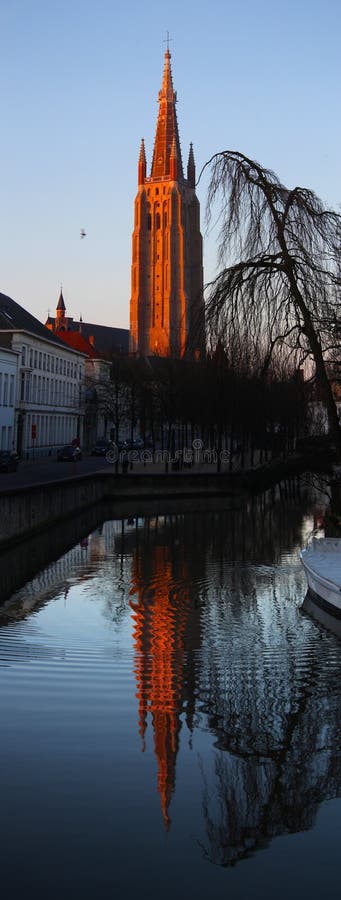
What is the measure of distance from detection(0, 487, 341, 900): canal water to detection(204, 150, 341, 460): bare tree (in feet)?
16.5

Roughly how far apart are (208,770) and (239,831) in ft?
5.31

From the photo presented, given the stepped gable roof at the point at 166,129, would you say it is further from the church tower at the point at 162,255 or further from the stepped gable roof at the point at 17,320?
the stepped gable roof at the point at 17,320

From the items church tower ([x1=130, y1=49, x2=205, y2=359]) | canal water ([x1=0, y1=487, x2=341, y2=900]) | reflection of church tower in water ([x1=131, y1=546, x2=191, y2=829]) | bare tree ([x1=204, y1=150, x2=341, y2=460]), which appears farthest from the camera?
church tower ([x1=130, y1=49, x2=205, y2=359])

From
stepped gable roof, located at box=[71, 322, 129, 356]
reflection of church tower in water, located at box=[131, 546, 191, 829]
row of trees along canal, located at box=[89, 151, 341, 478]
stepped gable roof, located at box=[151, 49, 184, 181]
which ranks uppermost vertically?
stepped gable roof, located at box=[151, 49, 184, 181]

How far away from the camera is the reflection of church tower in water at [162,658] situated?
11.8m

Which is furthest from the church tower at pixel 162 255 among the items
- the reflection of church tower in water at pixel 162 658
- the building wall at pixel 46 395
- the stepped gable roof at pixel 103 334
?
the reflection of church tower in water at pixel 162 658

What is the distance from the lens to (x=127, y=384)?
249ft

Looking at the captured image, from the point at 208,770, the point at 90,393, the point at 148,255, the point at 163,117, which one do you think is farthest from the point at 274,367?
the point at 163,117

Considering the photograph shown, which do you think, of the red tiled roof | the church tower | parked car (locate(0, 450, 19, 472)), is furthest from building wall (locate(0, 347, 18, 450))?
the church tower

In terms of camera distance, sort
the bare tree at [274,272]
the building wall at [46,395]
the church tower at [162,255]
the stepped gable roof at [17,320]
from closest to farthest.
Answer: the bare tree at [274,272] → the stepped gable roof at [17,320] → the building wall at [46,395] → the church tower at [162,255]

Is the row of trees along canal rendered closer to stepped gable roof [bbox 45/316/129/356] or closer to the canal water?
the canal water

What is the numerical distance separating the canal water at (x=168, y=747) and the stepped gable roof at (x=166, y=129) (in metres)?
155

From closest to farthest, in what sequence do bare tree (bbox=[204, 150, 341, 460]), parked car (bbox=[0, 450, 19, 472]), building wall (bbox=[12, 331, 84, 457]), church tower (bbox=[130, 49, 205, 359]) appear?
bare tree (bbox=[204, 150, 341, 460]) < parked car (bbox=[0, 450, 19, 472]) < building wall (bbox=[12, 331, 84, 457]) < church tower (bbox=[130, 49, 205, 359])

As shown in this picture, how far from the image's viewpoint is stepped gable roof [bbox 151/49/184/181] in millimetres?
171750
